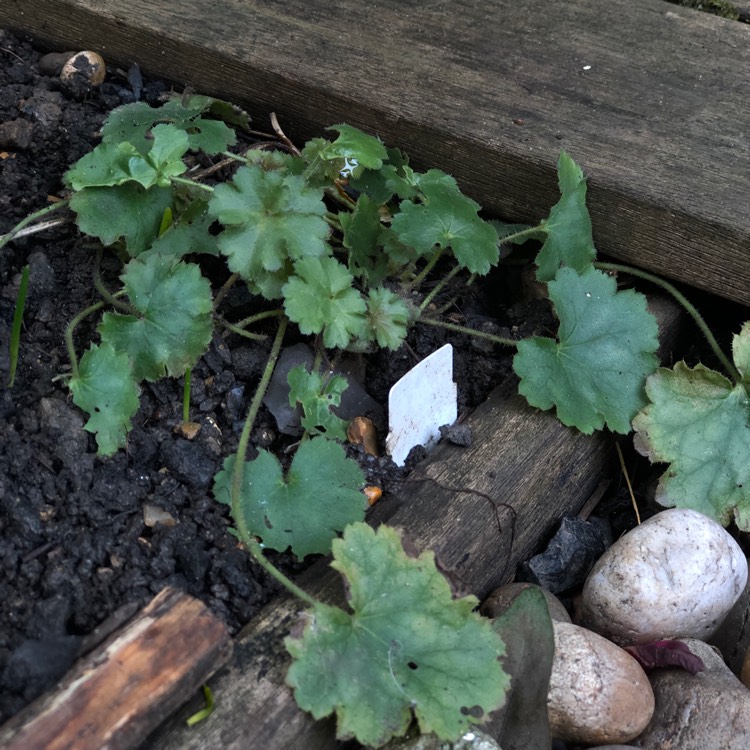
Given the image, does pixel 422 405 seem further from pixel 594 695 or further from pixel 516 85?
pixel 516 85

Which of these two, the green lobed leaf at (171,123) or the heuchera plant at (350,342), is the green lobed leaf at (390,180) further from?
the green lobed leaf at (171,123)

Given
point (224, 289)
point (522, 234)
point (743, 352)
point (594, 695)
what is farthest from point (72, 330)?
point (743, 352)

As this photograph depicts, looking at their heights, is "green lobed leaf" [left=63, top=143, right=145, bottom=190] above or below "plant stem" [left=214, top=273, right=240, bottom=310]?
above

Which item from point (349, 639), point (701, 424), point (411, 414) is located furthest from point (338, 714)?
point (701, 424)

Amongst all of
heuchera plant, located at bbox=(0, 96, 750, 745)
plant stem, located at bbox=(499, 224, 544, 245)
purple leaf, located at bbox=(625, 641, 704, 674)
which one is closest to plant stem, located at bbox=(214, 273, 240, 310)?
heuchera plant, located at bbox=(0, 96, 750, 745)

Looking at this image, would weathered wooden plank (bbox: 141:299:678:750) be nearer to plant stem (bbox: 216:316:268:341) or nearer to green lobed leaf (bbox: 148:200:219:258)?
plant stem (bbox: 216:316:268:341)

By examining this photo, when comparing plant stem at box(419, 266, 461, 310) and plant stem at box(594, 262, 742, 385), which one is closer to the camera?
plant stem at box(419, 266, 461, 310)

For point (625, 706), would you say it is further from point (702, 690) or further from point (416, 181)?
point (416, 181)
